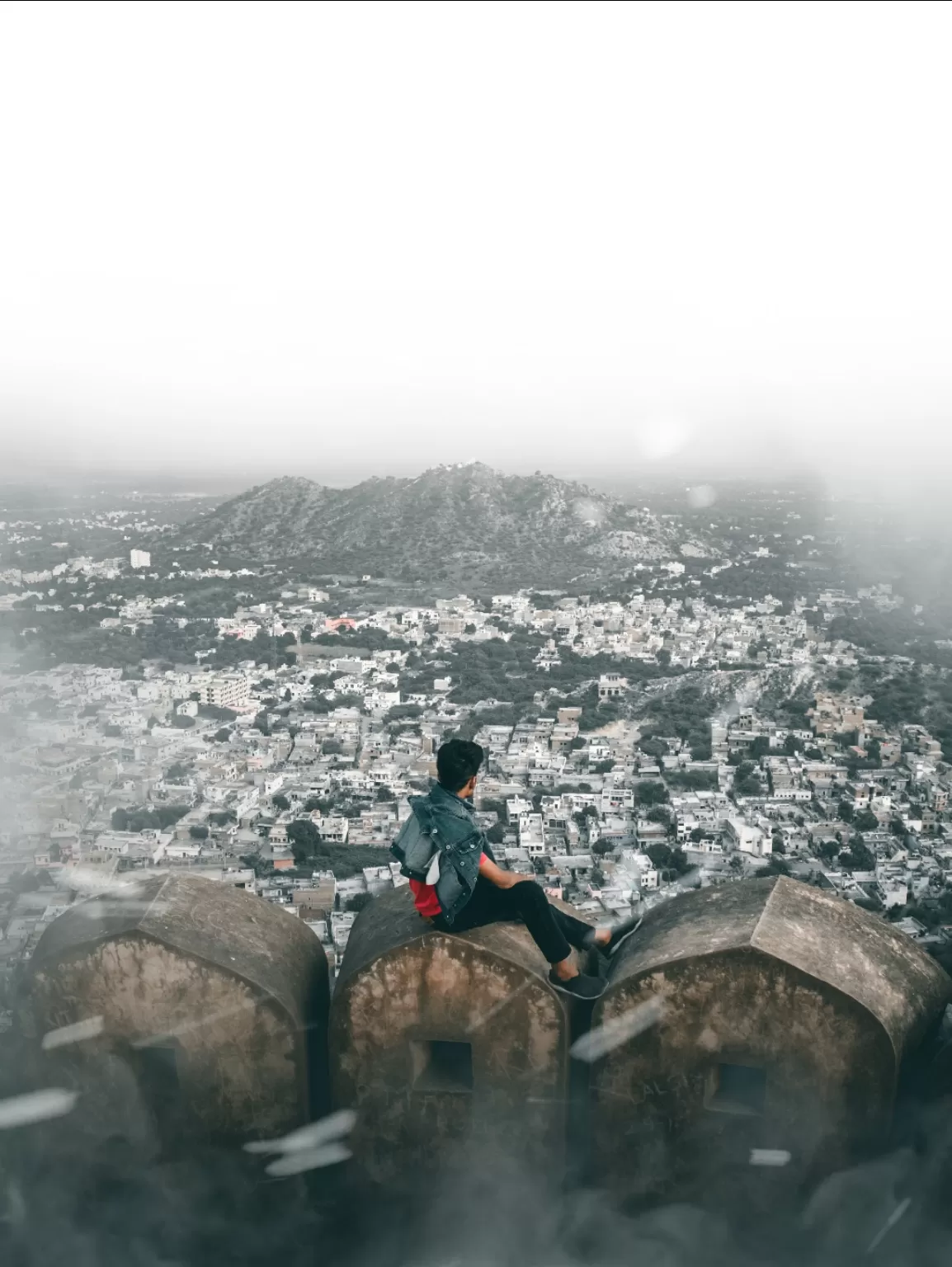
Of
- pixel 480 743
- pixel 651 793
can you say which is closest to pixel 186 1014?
pixel 651 793

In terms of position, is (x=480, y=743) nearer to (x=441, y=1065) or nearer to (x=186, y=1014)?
(x=441, y=1065)

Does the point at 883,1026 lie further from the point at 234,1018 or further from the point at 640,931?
the point at 234,1018

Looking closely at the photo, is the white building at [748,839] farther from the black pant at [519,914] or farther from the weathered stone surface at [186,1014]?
the weathered stone surface at [186,1014]

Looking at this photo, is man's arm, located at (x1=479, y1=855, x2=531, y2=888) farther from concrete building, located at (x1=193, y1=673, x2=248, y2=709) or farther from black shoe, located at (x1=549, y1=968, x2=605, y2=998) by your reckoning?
concrete building, located at (x1=193, y1=673, x2=248, y2=709)

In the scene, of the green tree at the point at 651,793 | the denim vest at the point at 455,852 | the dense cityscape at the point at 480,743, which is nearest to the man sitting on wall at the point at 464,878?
the denim vest at the point at 455,852

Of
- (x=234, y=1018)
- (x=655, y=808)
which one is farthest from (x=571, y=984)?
(x=655, y=808)

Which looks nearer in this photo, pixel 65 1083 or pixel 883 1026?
pixel 883 1026
